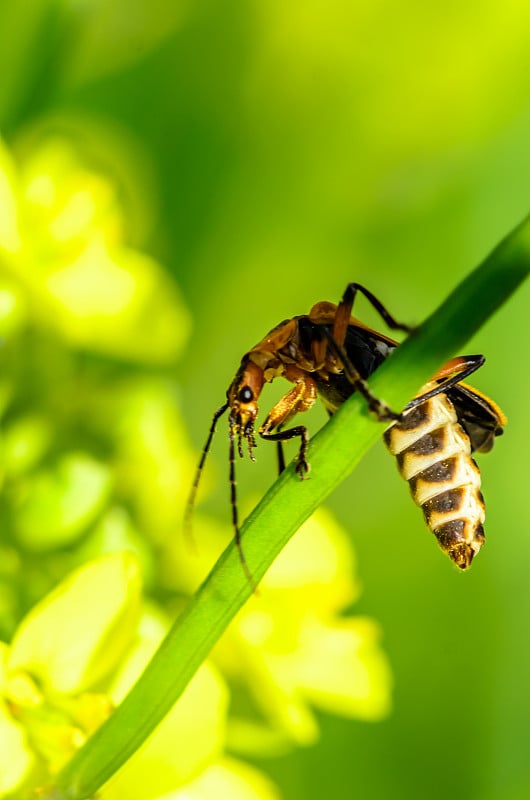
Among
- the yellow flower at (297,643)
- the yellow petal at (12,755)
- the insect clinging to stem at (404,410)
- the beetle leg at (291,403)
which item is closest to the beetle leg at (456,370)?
the insect clinging to stem at (404,410)

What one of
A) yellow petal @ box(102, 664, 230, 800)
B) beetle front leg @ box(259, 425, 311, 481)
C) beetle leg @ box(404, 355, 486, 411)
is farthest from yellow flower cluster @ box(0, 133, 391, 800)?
beetle leg @ box(404, 355, 486, 411)

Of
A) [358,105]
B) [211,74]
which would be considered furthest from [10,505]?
[358,105]

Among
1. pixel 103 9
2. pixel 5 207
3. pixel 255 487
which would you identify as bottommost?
pixel 255 487

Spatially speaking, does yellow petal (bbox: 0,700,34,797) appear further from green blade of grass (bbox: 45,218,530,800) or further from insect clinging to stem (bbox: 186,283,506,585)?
insect clinging to stem (bbox: 186,283,506,585)

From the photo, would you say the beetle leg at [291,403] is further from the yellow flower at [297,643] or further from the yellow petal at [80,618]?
the yellow petal at [80,618]

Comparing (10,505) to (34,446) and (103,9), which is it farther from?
(103,9)

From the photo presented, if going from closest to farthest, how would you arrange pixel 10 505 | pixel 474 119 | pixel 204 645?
pixel 204 645 < pixel 10 505 < pixel 474 119
